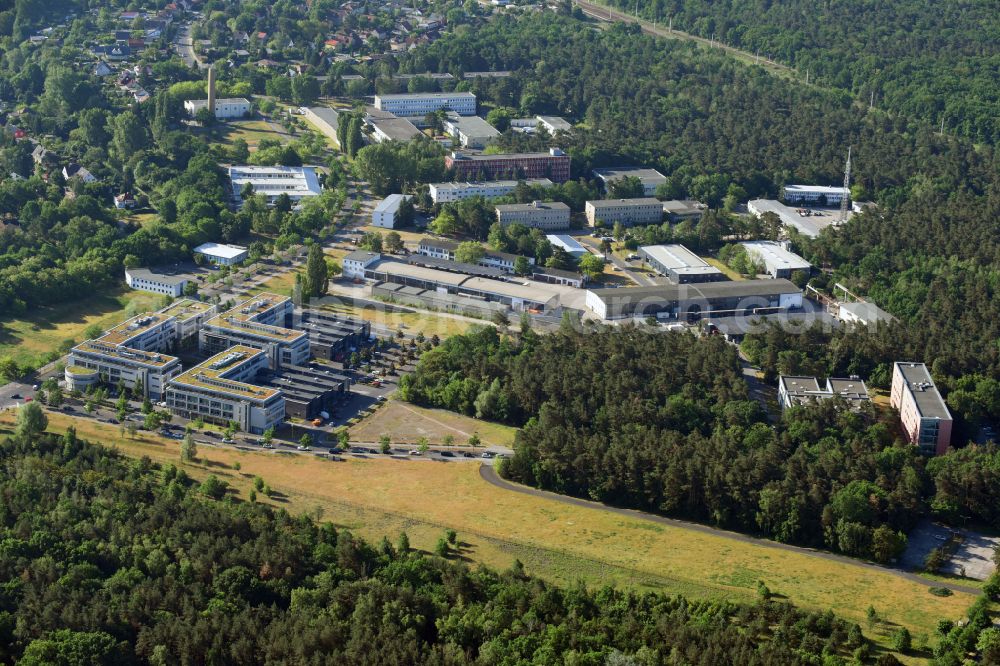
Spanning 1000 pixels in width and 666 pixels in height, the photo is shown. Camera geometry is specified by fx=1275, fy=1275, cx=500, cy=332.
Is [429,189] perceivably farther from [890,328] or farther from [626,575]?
[626,575]

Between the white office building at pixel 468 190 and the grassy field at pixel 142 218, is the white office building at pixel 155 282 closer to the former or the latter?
the grassy field at pixel 142 218

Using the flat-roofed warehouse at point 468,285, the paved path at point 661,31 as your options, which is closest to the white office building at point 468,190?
the flat-roofed warehouse at point 468,285

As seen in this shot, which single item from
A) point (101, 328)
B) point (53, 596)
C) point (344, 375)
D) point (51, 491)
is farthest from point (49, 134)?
point (53, 596)

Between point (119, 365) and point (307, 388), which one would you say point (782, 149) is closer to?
point (307, 388)

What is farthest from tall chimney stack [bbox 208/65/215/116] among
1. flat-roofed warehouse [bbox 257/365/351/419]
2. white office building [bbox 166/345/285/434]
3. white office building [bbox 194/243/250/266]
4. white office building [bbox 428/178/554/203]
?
white office building [bbox 166/345/285/434]

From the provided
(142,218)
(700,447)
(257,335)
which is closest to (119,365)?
(257,335)

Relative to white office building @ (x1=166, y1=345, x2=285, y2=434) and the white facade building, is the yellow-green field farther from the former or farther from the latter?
white office building @ (x1=166, y1=345, x2=285, y2=434)
